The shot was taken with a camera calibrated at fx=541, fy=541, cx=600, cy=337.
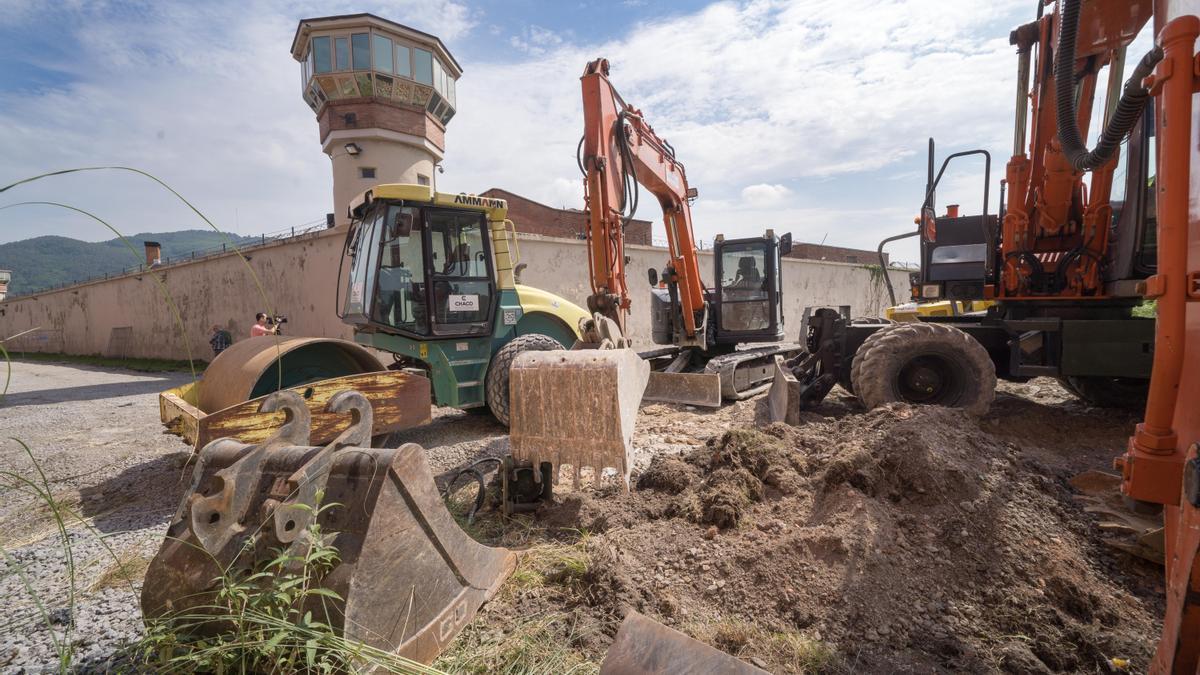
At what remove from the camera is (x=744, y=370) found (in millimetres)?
7719

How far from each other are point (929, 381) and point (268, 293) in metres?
15.7

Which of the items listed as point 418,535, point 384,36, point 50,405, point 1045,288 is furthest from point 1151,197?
point 384,36

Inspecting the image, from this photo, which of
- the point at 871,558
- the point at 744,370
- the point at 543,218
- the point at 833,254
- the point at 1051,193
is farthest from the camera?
the point at 833,254

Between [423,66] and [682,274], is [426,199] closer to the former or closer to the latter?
[682,274]

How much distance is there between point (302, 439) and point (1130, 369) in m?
6.62

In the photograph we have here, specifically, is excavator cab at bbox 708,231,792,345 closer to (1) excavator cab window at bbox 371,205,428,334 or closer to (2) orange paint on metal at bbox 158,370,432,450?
(1) excavator cab window at bbox 371,205,428,334

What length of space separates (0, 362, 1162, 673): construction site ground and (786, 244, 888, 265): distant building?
108 feet

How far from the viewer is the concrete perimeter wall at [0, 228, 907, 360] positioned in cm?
1376

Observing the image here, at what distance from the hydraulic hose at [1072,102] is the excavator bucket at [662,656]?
85.5 inches

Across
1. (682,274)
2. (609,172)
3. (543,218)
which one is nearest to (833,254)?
(543,218)

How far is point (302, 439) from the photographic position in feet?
7.13

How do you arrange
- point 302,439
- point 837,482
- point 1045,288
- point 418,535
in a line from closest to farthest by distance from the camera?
point 418,535 < point 302,439 < point 837,482 < point 1045,288

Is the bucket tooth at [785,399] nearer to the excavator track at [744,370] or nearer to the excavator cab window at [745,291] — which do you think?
the excavator track at [744,370]

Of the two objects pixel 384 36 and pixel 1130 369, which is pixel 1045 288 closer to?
pixel 1130 369
